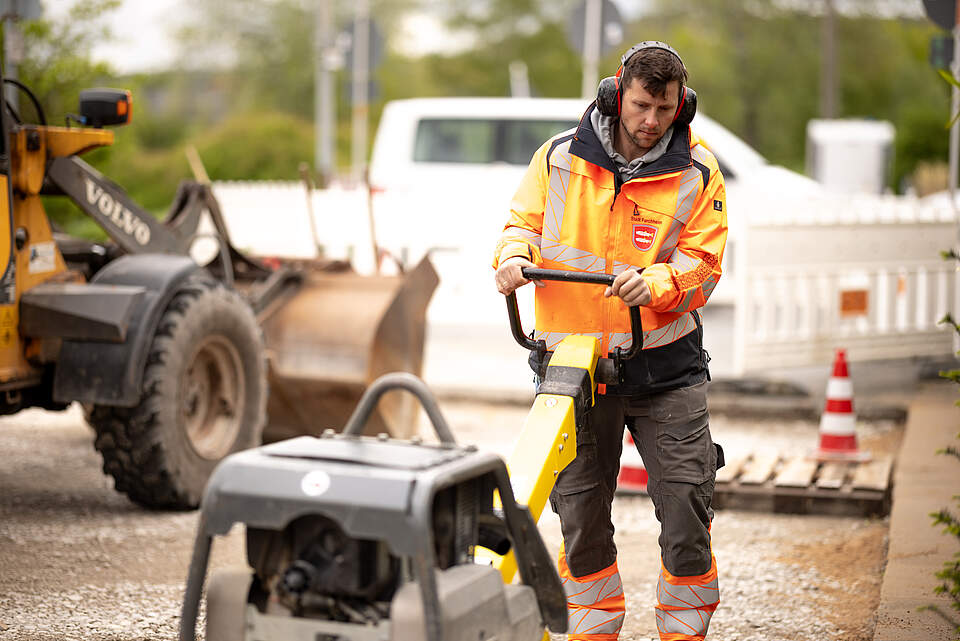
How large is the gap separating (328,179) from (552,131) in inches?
310

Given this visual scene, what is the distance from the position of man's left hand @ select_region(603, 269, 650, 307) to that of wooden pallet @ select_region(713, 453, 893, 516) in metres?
3.51

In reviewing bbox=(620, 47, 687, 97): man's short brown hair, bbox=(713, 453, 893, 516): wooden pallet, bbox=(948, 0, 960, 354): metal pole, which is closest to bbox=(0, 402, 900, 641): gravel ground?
bbox=(713, 453, 893, 516): wooden pallet

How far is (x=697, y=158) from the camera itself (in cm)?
387

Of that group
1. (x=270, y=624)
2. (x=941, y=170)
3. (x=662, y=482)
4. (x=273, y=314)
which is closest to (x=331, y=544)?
(x=270, y=624)

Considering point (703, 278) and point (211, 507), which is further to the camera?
point (703, 278)

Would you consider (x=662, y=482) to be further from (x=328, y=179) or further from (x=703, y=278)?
(x=328, y=179)

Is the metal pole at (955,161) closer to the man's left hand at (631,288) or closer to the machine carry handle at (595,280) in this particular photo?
the machine carry handle at (595,280)

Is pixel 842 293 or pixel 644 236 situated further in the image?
pixel 842 293

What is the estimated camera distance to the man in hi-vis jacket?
3.75 metres

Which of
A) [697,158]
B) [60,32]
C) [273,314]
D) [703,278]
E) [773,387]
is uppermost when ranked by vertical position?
[60,32]

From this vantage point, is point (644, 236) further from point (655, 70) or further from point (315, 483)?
point (315, 483)

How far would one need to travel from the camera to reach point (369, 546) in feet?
9.55

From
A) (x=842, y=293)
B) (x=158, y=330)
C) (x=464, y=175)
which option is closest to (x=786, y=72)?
(x=464, y=175)

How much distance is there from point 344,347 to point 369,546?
470 cm
